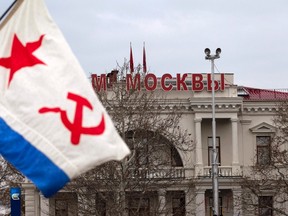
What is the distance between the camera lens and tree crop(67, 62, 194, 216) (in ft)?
140

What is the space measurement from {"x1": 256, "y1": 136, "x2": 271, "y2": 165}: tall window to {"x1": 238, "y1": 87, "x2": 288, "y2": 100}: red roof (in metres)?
2.60

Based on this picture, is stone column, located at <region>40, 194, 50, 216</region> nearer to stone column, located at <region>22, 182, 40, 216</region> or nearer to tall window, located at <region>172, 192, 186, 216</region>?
stone column, located at <region>22, 182, 40, 216</region>

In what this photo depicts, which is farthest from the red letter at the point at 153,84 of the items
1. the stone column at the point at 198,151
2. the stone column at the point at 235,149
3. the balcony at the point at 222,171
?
the balcony at the point at 222,171

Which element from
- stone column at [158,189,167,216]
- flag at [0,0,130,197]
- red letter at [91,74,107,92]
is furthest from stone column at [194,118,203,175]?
flag at [0,0,130,197]

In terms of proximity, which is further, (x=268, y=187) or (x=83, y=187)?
(x=268, y=187)

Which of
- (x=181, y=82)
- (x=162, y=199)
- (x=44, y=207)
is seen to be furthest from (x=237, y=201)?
(x=44, y=207)

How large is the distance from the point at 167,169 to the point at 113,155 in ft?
146

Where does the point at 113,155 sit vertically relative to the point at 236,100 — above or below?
below

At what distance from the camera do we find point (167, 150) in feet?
158

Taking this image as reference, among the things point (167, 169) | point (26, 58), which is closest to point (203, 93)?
point (167, 169)

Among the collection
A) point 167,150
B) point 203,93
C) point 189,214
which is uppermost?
point 203,93

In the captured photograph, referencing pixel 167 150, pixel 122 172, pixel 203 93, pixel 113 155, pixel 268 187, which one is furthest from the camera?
pixel 203 93

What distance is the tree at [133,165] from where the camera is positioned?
4262 cm

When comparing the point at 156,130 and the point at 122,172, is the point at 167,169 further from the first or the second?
the point at 122,172
